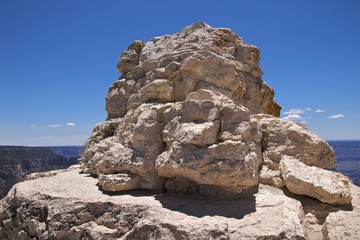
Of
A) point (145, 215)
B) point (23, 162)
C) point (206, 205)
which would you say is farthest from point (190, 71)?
point (23, 162)

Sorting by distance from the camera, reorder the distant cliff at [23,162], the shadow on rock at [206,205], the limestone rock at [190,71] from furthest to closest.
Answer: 1. the distant cliff at [23,162]
2. the limestone rock at [190,71]
3. the shadow on rock at [206,205]

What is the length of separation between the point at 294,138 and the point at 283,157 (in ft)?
2.70

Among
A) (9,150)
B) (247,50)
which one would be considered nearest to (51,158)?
(9,150)

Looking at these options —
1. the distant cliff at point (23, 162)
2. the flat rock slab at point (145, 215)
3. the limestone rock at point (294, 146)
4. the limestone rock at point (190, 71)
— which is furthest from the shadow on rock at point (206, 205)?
the distant cliff at point (23, 162)

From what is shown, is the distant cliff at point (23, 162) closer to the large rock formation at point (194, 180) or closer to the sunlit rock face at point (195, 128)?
the sunlit rock face at point (195, 128)

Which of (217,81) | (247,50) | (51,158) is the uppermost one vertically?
(247,50)

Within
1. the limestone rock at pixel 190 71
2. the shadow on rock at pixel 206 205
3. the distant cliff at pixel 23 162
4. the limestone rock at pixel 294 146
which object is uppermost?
the limestone rock at pixel 190 71

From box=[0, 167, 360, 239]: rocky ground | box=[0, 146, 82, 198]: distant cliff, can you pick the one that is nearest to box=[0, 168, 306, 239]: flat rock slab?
box=[0, 167, 360, 239]: rocky ground

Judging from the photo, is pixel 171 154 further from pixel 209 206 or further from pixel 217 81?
pixel 217 81

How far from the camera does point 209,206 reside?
6504 millimetres

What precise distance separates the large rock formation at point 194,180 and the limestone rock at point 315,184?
0.09ft

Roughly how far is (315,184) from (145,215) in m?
4.05

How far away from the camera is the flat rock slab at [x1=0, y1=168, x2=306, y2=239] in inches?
218

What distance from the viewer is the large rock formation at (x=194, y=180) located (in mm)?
6035
